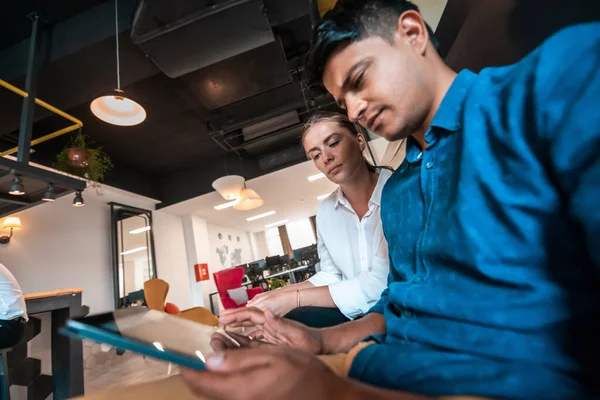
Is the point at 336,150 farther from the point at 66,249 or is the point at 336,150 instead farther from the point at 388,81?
the point at 66,249

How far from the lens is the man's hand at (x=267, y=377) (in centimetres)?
30

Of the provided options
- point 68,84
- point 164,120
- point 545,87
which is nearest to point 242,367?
point 545,87

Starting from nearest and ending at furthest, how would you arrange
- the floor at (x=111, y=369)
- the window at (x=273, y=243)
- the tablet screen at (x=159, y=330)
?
the tablet screen at (x=159, y=330) → the floor at (x=111, y=369) → the window at (x=273, y=243)

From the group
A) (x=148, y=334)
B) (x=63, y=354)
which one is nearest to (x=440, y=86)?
(x=148, y=334)

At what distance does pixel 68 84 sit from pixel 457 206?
13.6ft

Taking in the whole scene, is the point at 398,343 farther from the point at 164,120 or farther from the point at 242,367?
the point at 164,120

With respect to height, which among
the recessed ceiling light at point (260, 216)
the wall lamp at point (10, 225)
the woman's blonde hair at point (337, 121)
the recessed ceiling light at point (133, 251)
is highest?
the recessed ceiling light at point (260, 216)

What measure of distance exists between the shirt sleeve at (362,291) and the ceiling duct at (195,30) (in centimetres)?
240

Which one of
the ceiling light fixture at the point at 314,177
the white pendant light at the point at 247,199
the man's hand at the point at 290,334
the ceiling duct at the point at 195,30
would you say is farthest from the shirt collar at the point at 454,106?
the ceiling light fixture at the point at 314,177

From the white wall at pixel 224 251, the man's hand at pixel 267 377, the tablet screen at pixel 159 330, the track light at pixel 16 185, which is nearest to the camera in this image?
the man's hand at pixel 267 377

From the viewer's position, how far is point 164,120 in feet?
15.4

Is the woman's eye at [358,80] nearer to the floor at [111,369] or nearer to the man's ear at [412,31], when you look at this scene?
the man's ear at [412,31]

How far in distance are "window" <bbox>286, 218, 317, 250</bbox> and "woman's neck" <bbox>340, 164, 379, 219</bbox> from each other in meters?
14.3

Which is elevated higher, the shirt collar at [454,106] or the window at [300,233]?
the window at [300,233]
